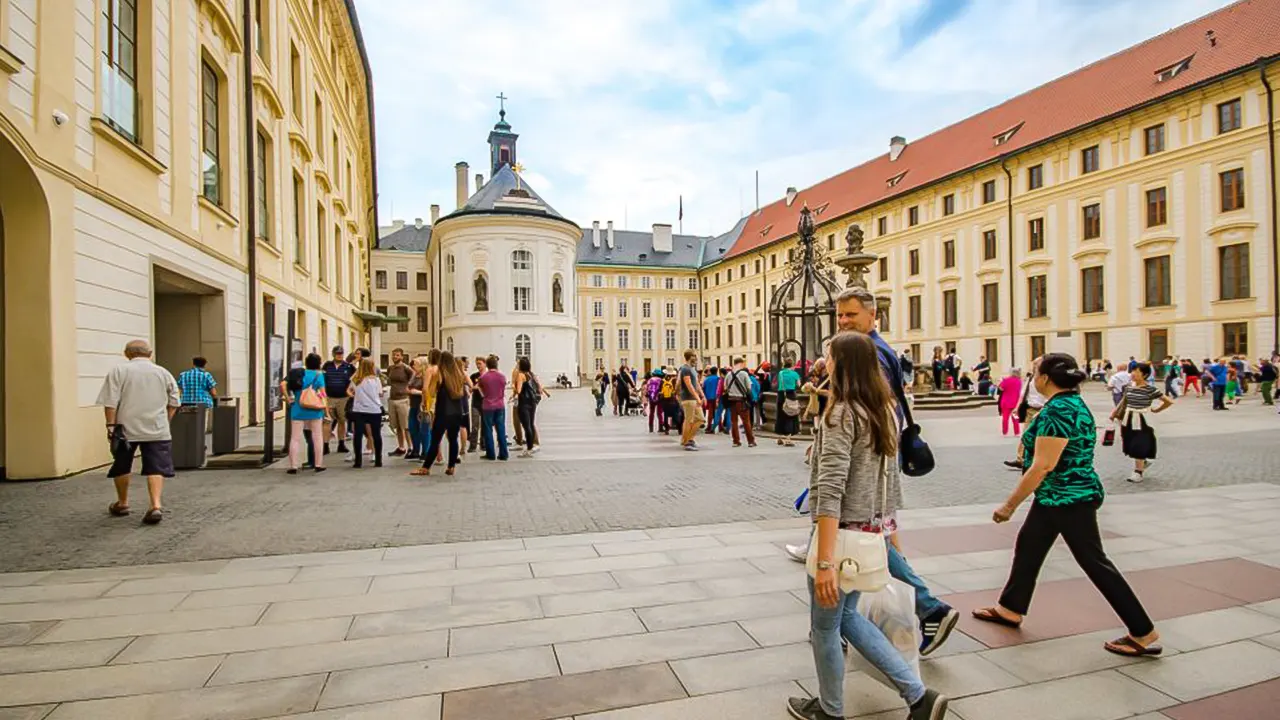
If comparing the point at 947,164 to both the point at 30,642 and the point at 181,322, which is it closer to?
the point at 181,322

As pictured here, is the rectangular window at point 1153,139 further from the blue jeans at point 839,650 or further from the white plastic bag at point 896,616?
the blue jeans at point 839,650

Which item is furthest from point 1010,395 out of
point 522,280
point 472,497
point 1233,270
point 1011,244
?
point 522,280

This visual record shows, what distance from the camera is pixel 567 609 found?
173 inches

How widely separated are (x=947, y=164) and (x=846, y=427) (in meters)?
49.9

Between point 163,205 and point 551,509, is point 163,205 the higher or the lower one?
the higher one

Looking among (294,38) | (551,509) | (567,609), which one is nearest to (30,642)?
(567,609)

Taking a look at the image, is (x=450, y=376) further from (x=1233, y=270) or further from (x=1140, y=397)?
(x=1233, y=270)

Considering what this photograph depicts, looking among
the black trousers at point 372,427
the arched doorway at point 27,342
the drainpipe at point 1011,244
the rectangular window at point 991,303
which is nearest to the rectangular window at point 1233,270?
the drainpipe at point 1011,244

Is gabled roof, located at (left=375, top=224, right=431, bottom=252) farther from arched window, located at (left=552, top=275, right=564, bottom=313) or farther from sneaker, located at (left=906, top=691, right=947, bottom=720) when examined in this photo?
sneaker, located at (left=906, top=691, right=947, bottom=720)

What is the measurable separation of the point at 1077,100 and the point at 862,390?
4524 cm

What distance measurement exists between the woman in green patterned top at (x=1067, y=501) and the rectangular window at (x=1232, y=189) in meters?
35.7

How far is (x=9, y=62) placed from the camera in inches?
307

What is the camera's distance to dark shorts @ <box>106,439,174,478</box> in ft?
22.0

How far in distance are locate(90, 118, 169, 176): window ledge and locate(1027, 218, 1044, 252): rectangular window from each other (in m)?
41.3
